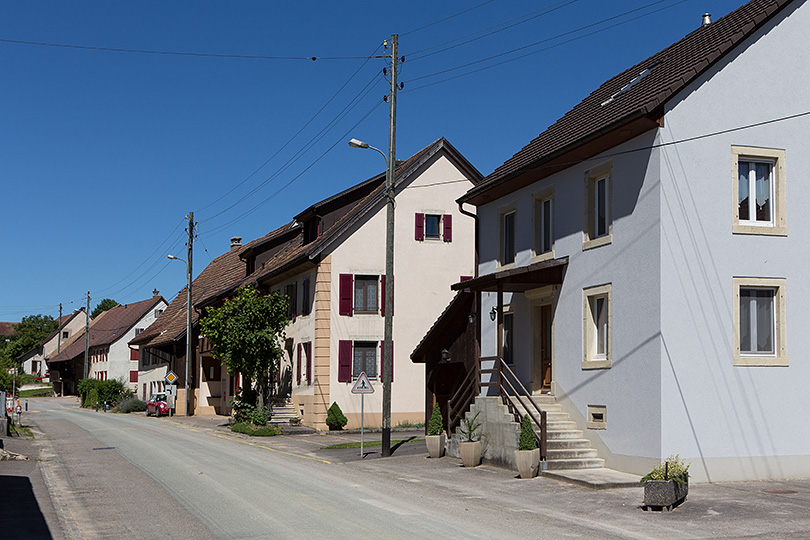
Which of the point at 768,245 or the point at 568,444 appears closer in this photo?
the point at 768,245

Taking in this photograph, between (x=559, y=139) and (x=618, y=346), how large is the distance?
6225 millimetres

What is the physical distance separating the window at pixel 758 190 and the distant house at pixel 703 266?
0.03 m

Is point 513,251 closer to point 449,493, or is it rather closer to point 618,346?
point 618,346

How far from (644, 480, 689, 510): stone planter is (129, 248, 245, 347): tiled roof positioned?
3997 centimetres

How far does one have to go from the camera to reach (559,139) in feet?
72.3

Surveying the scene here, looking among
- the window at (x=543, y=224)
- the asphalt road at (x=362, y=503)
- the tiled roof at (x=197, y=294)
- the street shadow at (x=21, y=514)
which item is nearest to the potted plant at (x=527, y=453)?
the asphalt road at (x=362, y=503)

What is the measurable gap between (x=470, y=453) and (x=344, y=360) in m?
14.8

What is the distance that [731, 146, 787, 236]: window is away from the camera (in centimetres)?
1756

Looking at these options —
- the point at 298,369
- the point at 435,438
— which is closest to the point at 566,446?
the point at 435,438

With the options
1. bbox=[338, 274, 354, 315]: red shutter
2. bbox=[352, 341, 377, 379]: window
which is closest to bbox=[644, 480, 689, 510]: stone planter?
bbox=[352, 341, 377, 379]: window

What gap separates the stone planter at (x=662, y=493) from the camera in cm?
A: 1331

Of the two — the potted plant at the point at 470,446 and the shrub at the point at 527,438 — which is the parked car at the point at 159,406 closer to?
the potted plant at the point at 470,446

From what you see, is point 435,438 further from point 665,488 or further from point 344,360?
point 344,360

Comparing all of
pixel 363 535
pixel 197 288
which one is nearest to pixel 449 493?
pixel 363 535
